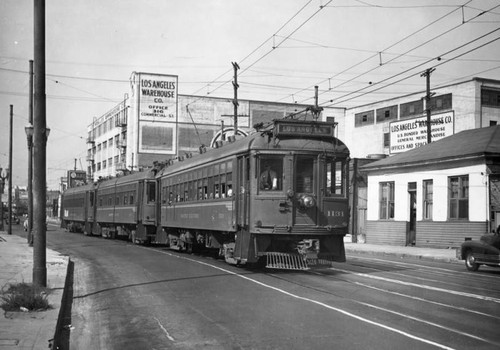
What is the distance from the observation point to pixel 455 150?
2762cm

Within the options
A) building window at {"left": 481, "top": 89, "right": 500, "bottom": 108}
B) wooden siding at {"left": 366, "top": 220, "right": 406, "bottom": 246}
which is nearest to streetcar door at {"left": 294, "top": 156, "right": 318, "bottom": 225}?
wooden siding at {"left": 366, "top": 220, "right": 406, "bottom": 246}

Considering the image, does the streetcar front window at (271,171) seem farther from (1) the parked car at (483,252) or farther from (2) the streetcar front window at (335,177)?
(1) the parked car at (483,252)

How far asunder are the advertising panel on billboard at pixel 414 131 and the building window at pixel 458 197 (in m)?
17.4

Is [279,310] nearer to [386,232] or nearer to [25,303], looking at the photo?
[25,303]

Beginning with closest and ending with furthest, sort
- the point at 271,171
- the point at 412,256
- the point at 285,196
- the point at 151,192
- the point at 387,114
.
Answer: the point at 285,196
the point at 271,171
the point at 412,256
the point at 151,192
the point at 387,114

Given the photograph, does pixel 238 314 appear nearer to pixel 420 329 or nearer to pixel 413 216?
pixel 420 329

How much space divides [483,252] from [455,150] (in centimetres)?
1113

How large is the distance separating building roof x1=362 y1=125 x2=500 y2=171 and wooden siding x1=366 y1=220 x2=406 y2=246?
3.30m

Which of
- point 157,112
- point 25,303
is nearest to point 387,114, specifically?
point 157,112

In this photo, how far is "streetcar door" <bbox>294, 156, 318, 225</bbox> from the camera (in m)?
13.7

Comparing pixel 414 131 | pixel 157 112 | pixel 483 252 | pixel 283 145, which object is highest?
pixel 157 112

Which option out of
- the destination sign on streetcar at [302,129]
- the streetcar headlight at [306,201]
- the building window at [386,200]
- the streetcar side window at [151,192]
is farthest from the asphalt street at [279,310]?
the building window at [386,200]

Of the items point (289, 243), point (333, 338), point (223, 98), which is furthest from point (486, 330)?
→ point (223, 98)

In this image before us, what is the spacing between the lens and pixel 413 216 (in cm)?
3084
